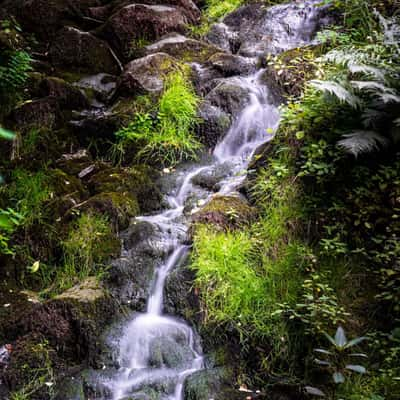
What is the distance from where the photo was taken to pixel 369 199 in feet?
11.1

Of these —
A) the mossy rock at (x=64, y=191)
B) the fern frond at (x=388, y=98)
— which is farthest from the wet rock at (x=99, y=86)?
the fern frond at (x=388, y=98)

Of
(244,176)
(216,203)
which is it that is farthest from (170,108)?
(216,203)

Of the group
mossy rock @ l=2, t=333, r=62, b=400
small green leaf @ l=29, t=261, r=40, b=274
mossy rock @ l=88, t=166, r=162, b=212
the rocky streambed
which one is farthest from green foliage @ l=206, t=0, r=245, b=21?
mossy rock @ l=2, t=333, r=62, b=400

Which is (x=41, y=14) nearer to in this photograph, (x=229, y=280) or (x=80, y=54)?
(x=80, y=54)

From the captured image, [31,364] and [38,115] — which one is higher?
[38,115]

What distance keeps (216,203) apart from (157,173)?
1364 millimetres

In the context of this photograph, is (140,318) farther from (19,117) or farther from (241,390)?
(19,117)

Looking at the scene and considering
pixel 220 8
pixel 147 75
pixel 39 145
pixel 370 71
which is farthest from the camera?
pixel 220 8

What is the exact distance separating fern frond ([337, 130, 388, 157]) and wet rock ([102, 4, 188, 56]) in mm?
5761

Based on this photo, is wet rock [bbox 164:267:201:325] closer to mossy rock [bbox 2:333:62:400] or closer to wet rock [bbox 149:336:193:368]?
wet rock [bbox 149:336:193:368]

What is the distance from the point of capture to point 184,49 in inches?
292

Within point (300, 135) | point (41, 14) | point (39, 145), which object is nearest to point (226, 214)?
point (300, 135)

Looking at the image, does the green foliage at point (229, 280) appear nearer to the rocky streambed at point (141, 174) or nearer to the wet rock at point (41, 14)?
the rocky streambed at point (141, 174)

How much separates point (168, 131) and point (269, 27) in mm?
3805
